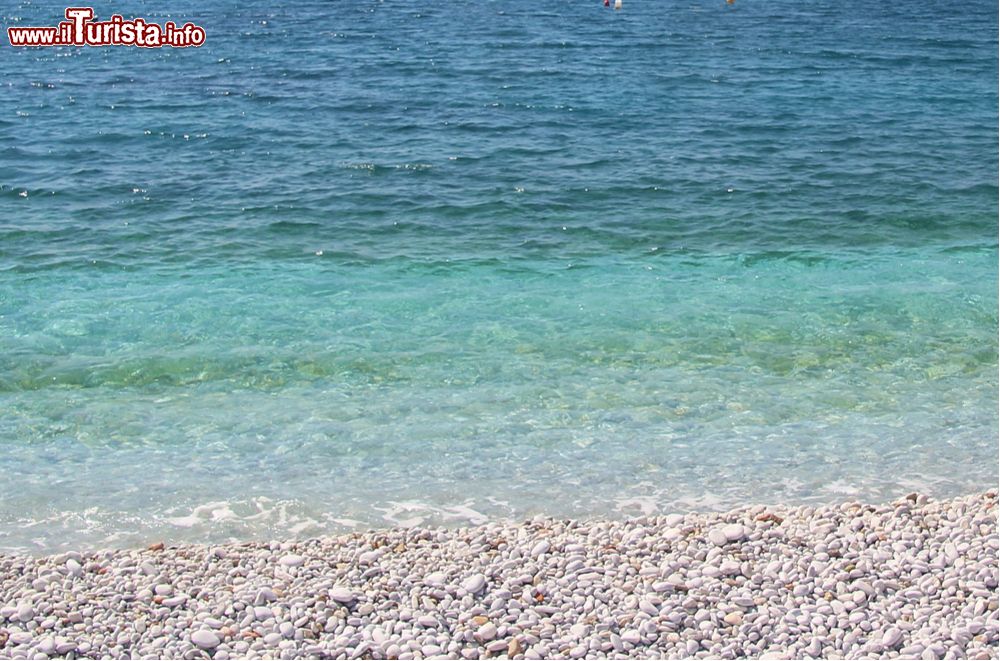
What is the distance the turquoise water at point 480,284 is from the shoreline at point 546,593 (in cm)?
122

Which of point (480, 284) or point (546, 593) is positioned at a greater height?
point (546, 593)

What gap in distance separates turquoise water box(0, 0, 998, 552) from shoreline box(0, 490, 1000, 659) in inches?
48.1

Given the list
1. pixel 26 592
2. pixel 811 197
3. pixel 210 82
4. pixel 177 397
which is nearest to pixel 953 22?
pixel 811 197

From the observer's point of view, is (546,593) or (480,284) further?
(480,284)

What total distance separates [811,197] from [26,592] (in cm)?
1856

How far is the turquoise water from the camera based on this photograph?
42.3ft

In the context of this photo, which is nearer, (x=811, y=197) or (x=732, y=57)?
(x=811, y=197)

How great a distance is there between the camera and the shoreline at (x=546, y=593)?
9.19 m

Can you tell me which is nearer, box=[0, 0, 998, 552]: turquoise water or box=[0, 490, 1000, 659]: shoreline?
box=[0, 490, 1000, 659]: shoreline

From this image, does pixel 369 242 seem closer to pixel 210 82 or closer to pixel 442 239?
pixel 442 239

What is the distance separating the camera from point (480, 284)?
63.8 ft

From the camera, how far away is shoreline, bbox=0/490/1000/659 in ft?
30.1

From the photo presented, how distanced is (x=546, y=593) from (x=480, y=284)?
10.1 metres

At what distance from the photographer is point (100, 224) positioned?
73.3 feet
